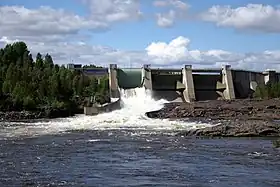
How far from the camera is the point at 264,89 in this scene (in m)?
101

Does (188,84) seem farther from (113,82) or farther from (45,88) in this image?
(45,88)

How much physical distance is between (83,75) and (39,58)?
15803 millimetres

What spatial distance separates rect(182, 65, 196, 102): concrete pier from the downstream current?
176 ft

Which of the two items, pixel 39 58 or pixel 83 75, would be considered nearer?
pixel 83 75

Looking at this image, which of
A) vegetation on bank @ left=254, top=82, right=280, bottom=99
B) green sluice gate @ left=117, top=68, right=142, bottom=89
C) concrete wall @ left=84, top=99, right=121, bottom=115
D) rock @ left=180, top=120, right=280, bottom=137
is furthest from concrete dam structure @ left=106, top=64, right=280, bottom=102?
rock @ left=180, top=120, right=280, bottom=137

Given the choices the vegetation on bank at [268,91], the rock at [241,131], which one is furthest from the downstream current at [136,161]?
the vegetation on bank at [268,91]

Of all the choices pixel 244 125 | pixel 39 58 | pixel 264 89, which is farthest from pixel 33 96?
pixel 244 125

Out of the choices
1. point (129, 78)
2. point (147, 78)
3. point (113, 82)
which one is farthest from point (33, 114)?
point (129, 78)

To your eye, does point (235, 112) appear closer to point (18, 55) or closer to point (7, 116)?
point (7, 116)

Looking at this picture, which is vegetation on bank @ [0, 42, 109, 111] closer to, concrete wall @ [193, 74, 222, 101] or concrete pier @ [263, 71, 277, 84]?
concrete wall @ [193, 74, 222, 101]

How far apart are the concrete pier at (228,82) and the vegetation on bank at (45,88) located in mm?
22182

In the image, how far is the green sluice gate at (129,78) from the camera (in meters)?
102

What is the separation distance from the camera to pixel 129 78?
10412cm

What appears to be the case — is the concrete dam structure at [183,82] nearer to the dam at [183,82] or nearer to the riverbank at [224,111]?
the dam at [183,82]
